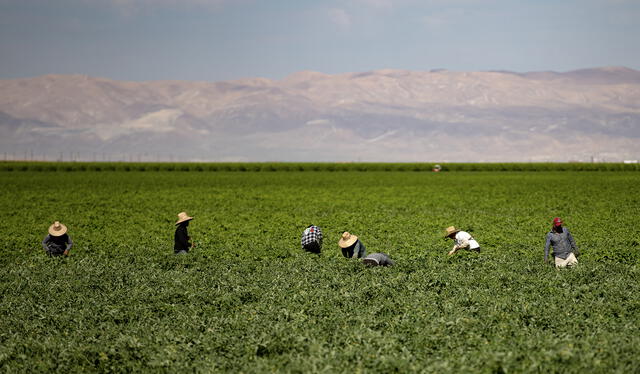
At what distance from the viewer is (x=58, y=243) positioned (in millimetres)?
20266

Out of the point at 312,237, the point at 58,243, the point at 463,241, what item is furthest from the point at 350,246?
the point at 58,243

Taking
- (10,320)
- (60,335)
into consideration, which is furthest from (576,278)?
(10,320)

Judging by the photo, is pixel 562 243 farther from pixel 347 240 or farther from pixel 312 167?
pixel 312 167

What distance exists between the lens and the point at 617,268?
17.4 metres

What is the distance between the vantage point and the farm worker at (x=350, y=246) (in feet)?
61.5

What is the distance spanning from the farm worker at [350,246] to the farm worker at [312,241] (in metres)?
1.96

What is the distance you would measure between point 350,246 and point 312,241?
2.46 m

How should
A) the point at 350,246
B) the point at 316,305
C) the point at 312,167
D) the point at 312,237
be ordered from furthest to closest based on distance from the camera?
the point at 312,167 → the point at 312,237 → the point at 350,246 → the point at 316,305

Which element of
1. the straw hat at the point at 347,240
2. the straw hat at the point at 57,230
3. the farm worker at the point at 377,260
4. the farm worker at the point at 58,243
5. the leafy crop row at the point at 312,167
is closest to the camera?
the farm worker at the point at 377,260

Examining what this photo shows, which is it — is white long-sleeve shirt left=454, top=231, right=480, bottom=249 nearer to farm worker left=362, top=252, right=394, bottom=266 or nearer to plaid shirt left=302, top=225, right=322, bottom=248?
farm worker left=362, top=252, right=394, bottom=266

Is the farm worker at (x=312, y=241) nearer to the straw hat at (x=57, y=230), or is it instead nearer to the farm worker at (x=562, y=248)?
the farm worker at (x=562, y=248)

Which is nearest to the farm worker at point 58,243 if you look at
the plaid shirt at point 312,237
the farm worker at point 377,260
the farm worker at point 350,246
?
the plaid shirt at point 312,237

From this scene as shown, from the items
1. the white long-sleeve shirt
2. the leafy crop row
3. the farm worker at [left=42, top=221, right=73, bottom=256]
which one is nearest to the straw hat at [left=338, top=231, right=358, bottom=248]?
the white long-sleeve shirt

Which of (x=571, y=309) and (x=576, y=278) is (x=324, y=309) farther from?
(x=576, y=278)
